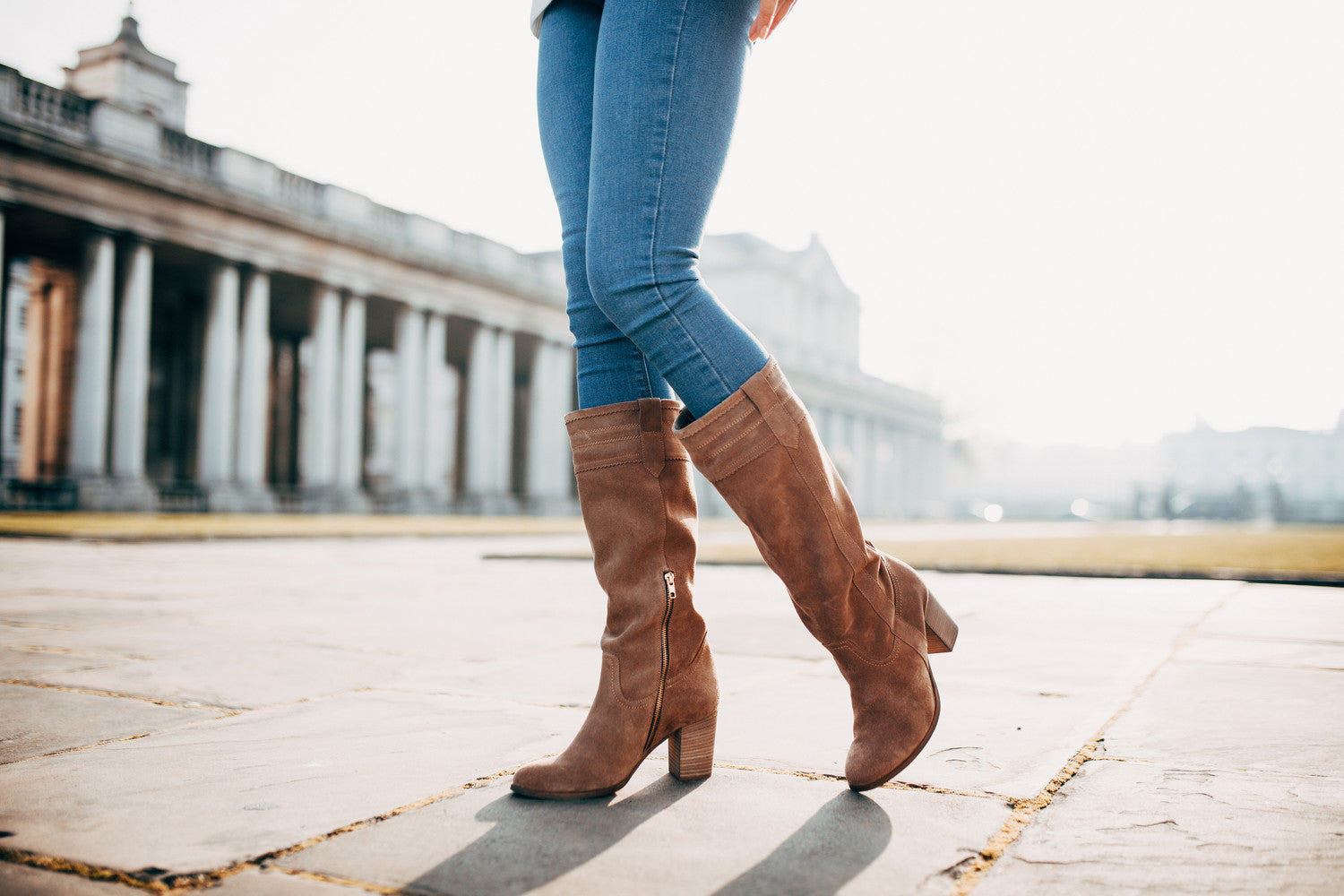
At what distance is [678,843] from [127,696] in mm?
1360

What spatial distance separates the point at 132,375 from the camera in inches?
818

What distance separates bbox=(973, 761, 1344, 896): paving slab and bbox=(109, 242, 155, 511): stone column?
2166cm

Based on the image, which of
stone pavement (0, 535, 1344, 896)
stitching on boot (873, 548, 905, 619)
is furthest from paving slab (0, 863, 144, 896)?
stitching on boot (873, 548, 905, 619)

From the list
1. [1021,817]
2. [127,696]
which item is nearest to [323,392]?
[127,696]

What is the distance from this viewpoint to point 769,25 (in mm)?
1743

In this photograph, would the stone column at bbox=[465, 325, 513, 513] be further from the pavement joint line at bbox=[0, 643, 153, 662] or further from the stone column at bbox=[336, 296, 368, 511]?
the pavement joint line at bbox=[0, 643, 153, 662]

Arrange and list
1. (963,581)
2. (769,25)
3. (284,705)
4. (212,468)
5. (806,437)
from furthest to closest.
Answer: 1. (212,468)
2. (963,581)
3. (284,705)
4. (769,25)
5. (806,437)

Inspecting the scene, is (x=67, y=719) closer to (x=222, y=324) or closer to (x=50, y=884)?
(x=50, y=884)

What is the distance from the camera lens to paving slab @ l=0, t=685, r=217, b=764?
1585mm

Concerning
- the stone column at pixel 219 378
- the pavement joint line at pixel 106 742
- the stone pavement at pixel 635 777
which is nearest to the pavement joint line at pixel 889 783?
the stone pavement at pixel 635 777

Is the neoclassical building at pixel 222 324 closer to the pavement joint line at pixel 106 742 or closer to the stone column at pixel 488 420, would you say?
the stone column at pixel 488 420

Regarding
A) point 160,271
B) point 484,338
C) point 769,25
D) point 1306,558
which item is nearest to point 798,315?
point 484,338

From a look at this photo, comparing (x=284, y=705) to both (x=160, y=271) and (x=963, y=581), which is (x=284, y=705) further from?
(x=160, y=271)

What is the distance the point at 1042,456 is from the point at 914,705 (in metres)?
113
